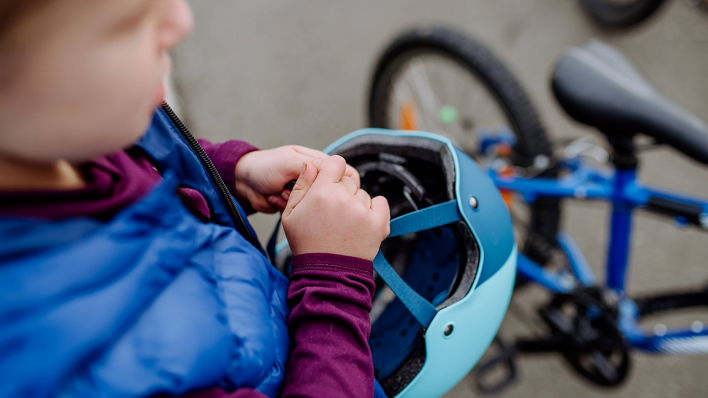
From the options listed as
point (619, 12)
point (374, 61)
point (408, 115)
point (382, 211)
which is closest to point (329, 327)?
point (382, 211)

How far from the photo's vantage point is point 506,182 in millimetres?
1141

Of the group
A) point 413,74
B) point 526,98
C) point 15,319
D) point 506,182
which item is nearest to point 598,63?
point 526,98

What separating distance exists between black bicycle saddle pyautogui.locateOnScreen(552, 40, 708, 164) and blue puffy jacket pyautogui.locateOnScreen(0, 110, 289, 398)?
0.78m

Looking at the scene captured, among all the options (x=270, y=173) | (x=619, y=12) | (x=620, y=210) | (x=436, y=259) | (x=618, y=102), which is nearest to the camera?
(x=270, y=173)

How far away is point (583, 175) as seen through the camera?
1.04 metres

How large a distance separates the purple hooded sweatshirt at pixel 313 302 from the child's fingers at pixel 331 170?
0.09 meters

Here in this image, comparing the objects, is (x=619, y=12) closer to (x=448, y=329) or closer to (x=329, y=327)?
(x=448, y=329)

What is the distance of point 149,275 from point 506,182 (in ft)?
3.15

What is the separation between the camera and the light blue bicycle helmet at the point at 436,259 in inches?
22.3

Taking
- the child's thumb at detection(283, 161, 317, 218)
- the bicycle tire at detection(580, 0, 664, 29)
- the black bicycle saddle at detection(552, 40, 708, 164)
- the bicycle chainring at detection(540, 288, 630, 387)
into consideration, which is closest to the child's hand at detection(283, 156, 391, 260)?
the child's thumb at detection(283, 161, 317, 218)

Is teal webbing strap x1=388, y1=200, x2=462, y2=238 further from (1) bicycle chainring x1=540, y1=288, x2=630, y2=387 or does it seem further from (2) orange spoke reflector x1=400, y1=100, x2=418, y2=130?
(2) orange spoke reflector x1=400, y1=100, x2=418, y2=130

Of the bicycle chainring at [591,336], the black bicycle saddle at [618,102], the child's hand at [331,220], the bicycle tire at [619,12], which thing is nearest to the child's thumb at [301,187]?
the child's hand at [331,220]

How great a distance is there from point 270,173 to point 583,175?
79cm

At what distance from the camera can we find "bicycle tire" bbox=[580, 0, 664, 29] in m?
1.70
